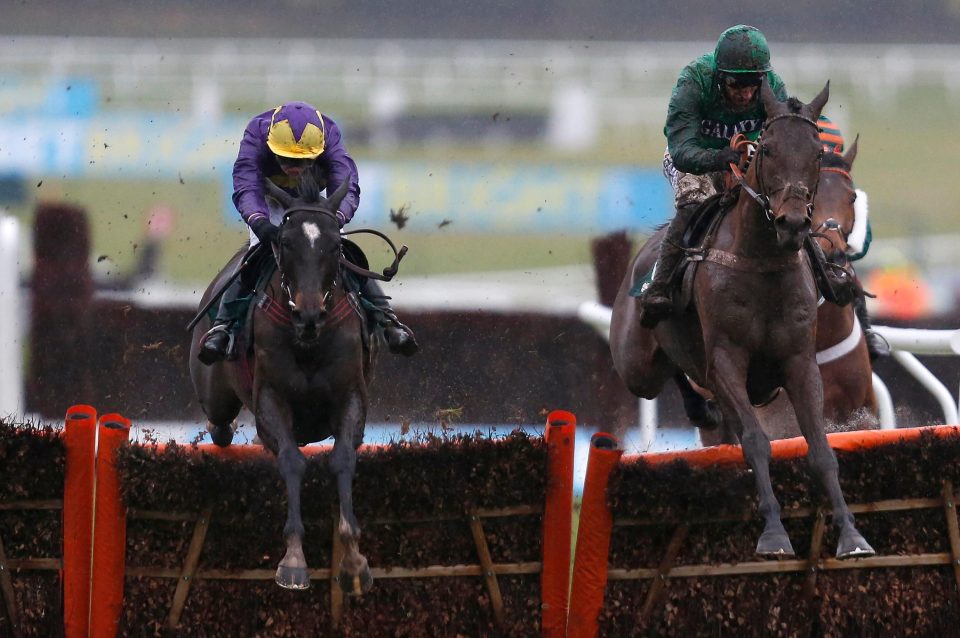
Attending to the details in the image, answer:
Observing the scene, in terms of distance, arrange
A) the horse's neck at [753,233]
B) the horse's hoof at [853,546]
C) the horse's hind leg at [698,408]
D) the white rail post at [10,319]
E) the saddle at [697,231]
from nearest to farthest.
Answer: the horse's hoof at [853,546]
the horse's neck at [753,233]
the saddle at [697,231]
the horse's hind leg at [698,408]
the white rail post at [10,319]

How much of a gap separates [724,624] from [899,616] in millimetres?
676

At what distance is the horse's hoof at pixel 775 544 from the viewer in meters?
5.49

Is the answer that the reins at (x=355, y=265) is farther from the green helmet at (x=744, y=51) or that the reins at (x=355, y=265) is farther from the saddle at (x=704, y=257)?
the green helmet at (x=744, y=51)

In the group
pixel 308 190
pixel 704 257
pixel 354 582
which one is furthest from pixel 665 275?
pixel 354 582

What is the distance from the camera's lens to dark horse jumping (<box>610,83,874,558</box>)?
18.3 feet

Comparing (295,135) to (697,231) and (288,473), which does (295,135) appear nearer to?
(288,473)

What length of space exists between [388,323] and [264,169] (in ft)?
2.93

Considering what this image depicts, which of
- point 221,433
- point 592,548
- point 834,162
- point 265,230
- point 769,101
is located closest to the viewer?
point 592,548

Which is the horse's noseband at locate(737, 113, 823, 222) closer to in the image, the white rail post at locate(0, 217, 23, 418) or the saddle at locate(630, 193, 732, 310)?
the saddle at locate(630, 193, 732, 310)

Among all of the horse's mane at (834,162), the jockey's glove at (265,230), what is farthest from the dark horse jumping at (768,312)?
the jockey's glove at (265,230)

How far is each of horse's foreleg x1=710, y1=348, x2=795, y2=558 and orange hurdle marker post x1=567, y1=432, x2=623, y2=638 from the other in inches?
20.4

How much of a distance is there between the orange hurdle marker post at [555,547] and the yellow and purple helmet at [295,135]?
1657 millimetres

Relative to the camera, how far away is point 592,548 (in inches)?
225

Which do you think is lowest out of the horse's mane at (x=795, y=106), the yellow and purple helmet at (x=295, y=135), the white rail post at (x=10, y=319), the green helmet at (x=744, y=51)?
the white rail post at (x=10, y=319)
